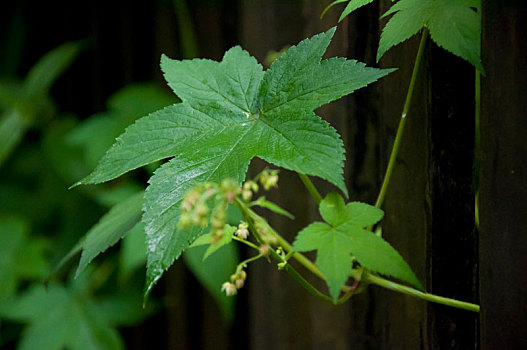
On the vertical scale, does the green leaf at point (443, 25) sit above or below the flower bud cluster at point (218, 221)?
above

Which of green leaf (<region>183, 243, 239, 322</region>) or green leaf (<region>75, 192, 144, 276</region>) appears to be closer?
green leaf (<region>75, 192, 144, 276</region>)

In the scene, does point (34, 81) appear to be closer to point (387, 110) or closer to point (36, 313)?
Result: point (36, 313)

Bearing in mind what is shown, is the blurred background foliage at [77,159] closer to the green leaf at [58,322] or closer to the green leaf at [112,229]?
the green leaf at [58,322]

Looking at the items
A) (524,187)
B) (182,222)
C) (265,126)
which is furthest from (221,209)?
(524,187)

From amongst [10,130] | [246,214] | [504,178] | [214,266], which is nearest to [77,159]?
[10,130]

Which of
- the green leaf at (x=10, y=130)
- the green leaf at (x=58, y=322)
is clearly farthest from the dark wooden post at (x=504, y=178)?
the green leaf at (x=10, y=130)

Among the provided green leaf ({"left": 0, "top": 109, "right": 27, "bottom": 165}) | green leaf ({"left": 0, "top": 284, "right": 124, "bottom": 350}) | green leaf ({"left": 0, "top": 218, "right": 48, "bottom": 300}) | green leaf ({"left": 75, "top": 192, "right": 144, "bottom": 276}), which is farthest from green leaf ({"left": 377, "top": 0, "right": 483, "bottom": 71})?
green leaf ({"left": 0, "top": 109, "right": 27, "bottom": 165})

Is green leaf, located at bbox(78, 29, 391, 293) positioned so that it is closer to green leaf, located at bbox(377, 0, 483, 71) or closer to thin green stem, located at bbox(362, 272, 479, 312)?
green leaf, located at bbox(377, 0, 483, 71)
